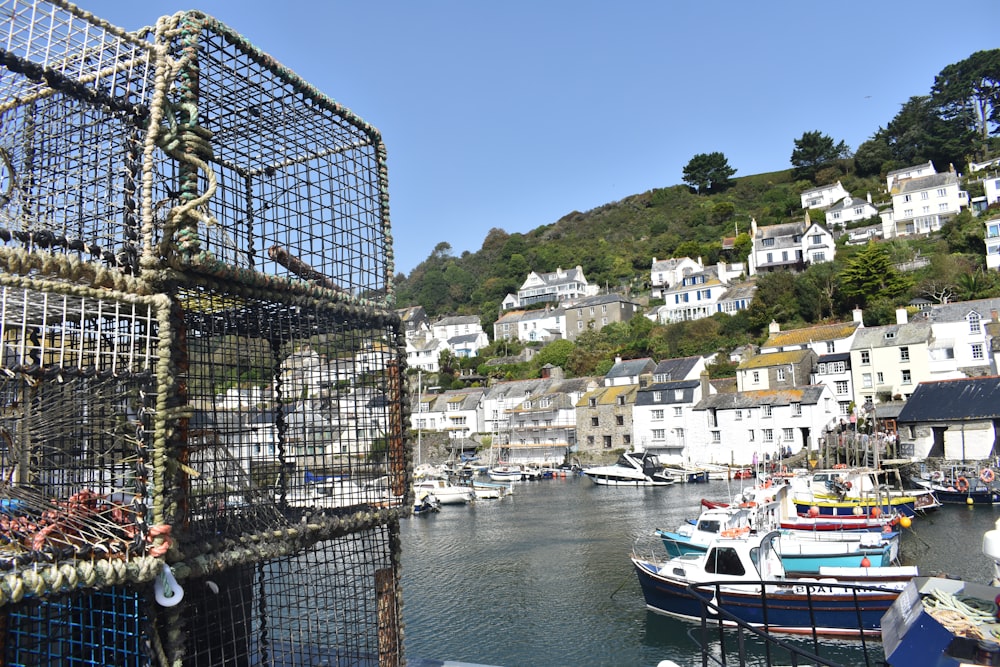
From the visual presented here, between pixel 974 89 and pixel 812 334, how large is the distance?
52142mm

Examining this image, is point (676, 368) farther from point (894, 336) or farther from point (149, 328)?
Result: point (149, 328)

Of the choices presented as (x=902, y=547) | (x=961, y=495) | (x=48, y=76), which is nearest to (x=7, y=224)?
(x=48, y=76)

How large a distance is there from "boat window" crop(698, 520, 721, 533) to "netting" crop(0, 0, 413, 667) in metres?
16.2

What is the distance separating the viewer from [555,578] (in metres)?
20.9

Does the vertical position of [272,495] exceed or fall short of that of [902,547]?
it exceeds it

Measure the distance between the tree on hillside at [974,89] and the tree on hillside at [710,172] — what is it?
2886cm

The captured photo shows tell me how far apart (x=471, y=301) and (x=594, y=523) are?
74.2m

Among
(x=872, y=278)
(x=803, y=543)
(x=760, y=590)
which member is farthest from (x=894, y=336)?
(x=760, y=590)

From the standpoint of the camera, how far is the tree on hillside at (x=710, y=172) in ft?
345

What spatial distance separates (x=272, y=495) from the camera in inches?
192

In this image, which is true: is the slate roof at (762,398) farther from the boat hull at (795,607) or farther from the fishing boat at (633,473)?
the boat hull at (795,607)

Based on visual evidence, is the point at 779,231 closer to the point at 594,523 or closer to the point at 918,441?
the point at 918,441

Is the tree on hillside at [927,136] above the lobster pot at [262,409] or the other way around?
A: above

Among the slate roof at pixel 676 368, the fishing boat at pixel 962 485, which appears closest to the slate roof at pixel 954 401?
the fishing boat at pixel 962 485
